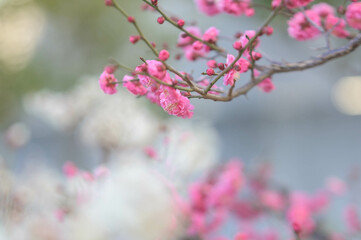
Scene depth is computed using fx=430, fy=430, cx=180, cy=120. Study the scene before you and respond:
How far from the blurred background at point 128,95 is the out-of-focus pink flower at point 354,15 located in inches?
1.6

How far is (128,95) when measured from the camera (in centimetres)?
87

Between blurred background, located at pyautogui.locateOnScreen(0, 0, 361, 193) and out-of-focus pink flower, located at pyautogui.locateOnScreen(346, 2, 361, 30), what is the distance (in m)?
0.04

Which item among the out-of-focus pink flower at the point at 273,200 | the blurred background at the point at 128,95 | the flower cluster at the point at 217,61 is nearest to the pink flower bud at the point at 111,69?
the flower cluster at the point at 217,61

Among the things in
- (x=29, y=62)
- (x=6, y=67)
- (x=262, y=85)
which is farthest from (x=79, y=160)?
(x=262, y=85)

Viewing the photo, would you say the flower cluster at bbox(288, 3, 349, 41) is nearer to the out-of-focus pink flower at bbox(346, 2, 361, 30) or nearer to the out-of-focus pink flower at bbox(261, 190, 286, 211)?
the out-of-focus pink flower at bbox(346, 2, 361, 30)

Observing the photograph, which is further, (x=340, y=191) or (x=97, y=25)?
(x=97, y=25)

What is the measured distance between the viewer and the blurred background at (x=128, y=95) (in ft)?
3.28

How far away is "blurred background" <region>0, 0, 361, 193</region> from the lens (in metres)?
1.00

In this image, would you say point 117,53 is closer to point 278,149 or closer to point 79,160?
point 79,160

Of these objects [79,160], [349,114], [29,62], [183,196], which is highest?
[183,196]

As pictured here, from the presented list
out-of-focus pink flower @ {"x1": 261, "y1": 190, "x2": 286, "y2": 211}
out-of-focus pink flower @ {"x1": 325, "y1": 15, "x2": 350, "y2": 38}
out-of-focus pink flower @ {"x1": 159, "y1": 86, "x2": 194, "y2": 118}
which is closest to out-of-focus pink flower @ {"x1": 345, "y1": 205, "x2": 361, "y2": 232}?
out-of-focus pink flower @ {"x1": 261, "y1": 190, "x2": 286, "y2": 211}

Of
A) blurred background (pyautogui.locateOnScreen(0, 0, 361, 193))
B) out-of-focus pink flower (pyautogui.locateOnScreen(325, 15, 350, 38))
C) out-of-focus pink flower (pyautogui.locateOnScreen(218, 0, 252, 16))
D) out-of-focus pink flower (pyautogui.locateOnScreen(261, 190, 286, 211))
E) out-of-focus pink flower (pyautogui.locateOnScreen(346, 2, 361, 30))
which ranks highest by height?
out-of-focus pink flower (pyautogui.locateOnScreen(346, 2, 361, 30))

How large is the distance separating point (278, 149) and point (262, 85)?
2640 millimetres

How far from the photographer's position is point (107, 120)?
74cm
